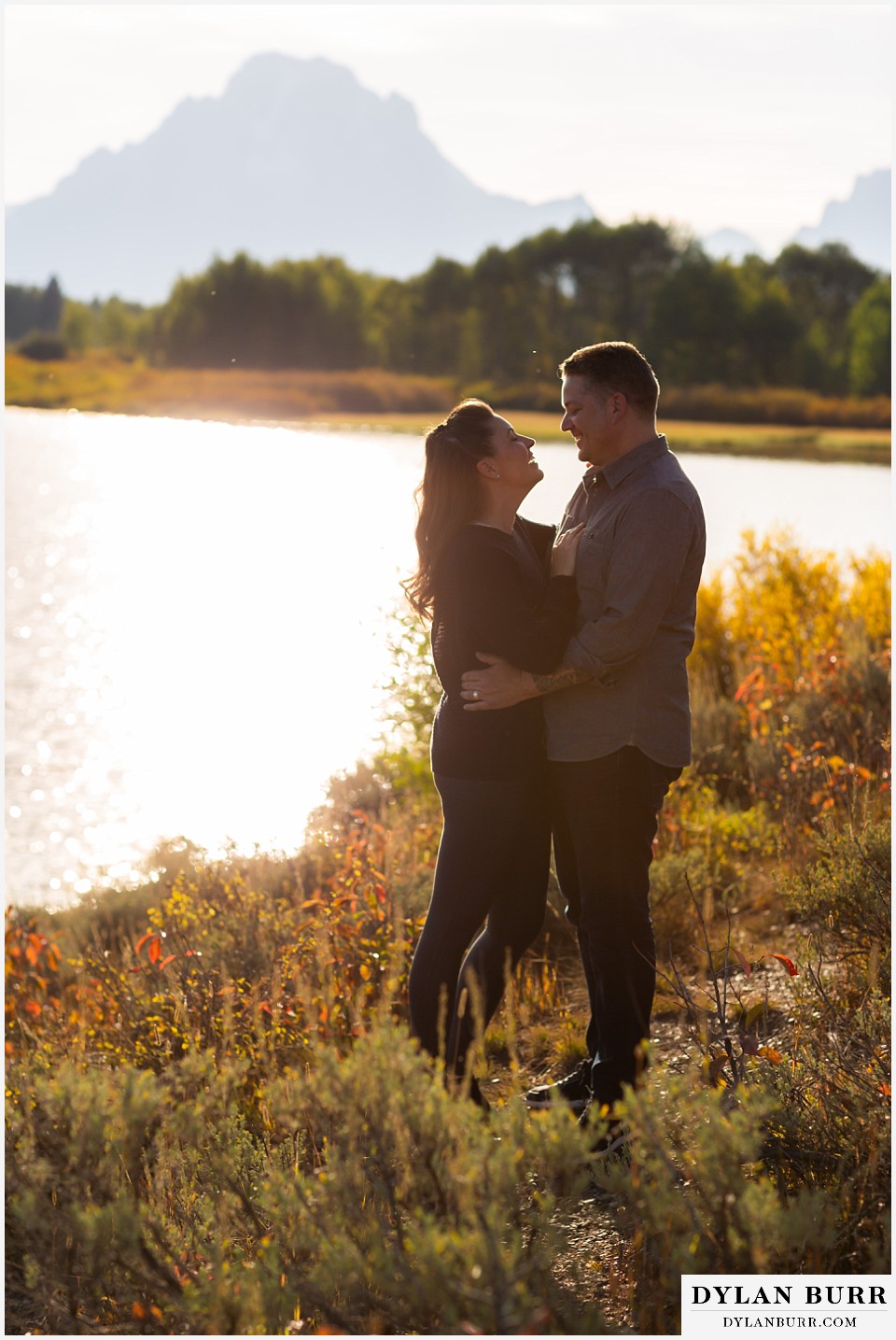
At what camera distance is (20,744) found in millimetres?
20609

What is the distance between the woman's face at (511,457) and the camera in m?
3.17

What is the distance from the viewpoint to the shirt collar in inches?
125

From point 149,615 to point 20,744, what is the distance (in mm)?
12070

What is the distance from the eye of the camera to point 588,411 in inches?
124

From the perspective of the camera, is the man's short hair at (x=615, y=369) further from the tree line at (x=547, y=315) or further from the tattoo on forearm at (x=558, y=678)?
the tree line at (x=547, y=315)

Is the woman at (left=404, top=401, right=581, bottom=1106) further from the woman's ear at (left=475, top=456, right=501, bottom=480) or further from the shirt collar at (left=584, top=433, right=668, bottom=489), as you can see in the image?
the shirt collar at (left=584, top=433, right=668, bottom=489)

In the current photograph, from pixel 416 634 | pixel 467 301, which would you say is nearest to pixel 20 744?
pixel 416 634

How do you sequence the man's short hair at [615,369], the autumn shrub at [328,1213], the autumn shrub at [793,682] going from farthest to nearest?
the autumn shrub at [793,682] → the man's short hair at [615,369] → the autumn shrub at [328,1213]

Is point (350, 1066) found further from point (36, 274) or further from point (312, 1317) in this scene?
point (36, 274)

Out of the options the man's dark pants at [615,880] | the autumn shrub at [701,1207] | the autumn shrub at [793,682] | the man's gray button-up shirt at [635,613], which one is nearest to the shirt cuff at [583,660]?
the man's gray button-up shirt at [635,613]

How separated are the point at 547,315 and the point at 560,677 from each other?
3953cm

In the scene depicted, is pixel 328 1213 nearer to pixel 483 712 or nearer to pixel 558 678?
pixel 483 712

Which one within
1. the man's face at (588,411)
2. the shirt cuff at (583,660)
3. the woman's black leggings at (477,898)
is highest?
the man's face at (588,411)

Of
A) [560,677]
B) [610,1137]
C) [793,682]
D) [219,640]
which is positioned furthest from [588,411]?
[219,640]
